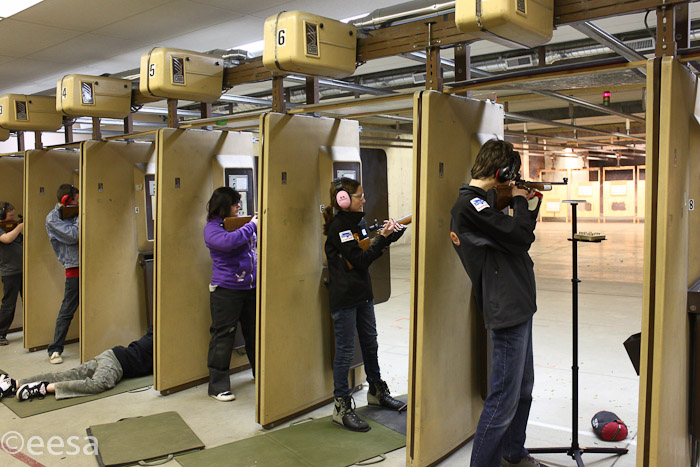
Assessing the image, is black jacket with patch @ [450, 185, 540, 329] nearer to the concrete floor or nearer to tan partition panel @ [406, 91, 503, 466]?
tan partition panel @ [406, 91, 503, 466]

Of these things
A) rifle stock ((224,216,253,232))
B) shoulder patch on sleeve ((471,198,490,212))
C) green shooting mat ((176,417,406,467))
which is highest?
shoulder patch on sleeve ((471,198,490,212))

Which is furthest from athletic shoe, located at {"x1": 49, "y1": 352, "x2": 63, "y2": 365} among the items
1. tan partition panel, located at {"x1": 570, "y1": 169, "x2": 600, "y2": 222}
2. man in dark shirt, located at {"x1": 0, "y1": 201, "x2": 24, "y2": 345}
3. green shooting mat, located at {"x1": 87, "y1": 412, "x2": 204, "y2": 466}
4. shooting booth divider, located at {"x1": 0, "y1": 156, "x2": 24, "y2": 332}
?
tan partition panel, located at {"x1": 570, "y1": 169, "x2": 600, "y2": 222}

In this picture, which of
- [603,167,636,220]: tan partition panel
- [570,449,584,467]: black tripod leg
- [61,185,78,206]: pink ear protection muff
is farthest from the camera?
[603,167,636,220]: tan partition panel

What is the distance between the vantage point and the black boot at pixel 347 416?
3504 mm

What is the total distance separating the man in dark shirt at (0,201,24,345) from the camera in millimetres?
5766

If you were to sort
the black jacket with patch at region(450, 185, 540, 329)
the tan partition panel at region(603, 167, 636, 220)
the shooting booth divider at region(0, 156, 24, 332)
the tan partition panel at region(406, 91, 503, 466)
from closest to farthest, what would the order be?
the black jacket with patch at region(450, 185, 540, 329), the tan partition panel at region(406, 91, 503, 466), the shooting booth divider at region(0, 156, 24, 332), the tan partition panel at region(603, 167, 636, 220)

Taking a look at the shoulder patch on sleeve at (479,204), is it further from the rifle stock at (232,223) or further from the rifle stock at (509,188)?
the rifle stock at (232,223)

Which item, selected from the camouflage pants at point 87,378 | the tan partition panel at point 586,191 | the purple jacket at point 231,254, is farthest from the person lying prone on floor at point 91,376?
the tan partition panel at point 586,191

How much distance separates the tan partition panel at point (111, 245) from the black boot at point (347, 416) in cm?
236

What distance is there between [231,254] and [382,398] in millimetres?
1337

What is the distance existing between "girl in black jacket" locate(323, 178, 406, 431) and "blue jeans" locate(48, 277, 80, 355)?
8.87ft

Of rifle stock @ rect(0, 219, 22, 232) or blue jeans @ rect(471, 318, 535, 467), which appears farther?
rifle stock @ rect(0, 219, 22, 232)

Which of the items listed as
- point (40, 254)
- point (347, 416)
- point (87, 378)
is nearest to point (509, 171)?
point (347, 416)

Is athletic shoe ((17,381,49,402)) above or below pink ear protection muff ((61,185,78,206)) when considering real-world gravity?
below
